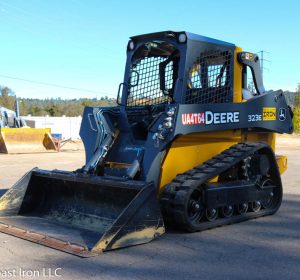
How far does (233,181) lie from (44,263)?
3.29m

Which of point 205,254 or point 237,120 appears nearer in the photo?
point 205,254

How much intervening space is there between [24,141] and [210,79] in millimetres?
17026

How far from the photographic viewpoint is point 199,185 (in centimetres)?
638

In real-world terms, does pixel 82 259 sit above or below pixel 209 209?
below

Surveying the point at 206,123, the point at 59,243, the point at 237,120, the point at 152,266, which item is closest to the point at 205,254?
the point at 152,266

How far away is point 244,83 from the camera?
789 cm

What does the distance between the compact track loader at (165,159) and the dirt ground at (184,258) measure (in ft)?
0.56

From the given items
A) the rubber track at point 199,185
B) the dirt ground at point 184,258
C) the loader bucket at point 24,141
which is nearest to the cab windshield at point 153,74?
the rubber track at point 199,185

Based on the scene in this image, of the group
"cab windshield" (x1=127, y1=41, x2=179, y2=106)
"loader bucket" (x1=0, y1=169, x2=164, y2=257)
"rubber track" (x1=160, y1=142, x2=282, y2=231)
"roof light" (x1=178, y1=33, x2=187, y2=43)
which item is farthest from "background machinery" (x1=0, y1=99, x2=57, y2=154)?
"rubber track" (x1=160, y1=142, x2=282, y2=231)

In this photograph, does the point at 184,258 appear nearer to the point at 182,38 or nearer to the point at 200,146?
the point at 200,146

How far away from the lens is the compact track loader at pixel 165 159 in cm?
606

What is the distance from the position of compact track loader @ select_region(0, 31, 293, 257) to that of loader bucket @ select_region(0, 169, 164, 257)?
0.01 meters

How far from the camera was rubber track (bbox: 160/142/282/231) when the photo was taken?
607 centimetres

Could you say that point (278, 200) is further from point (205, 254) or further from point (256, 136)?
point (205, 254)
